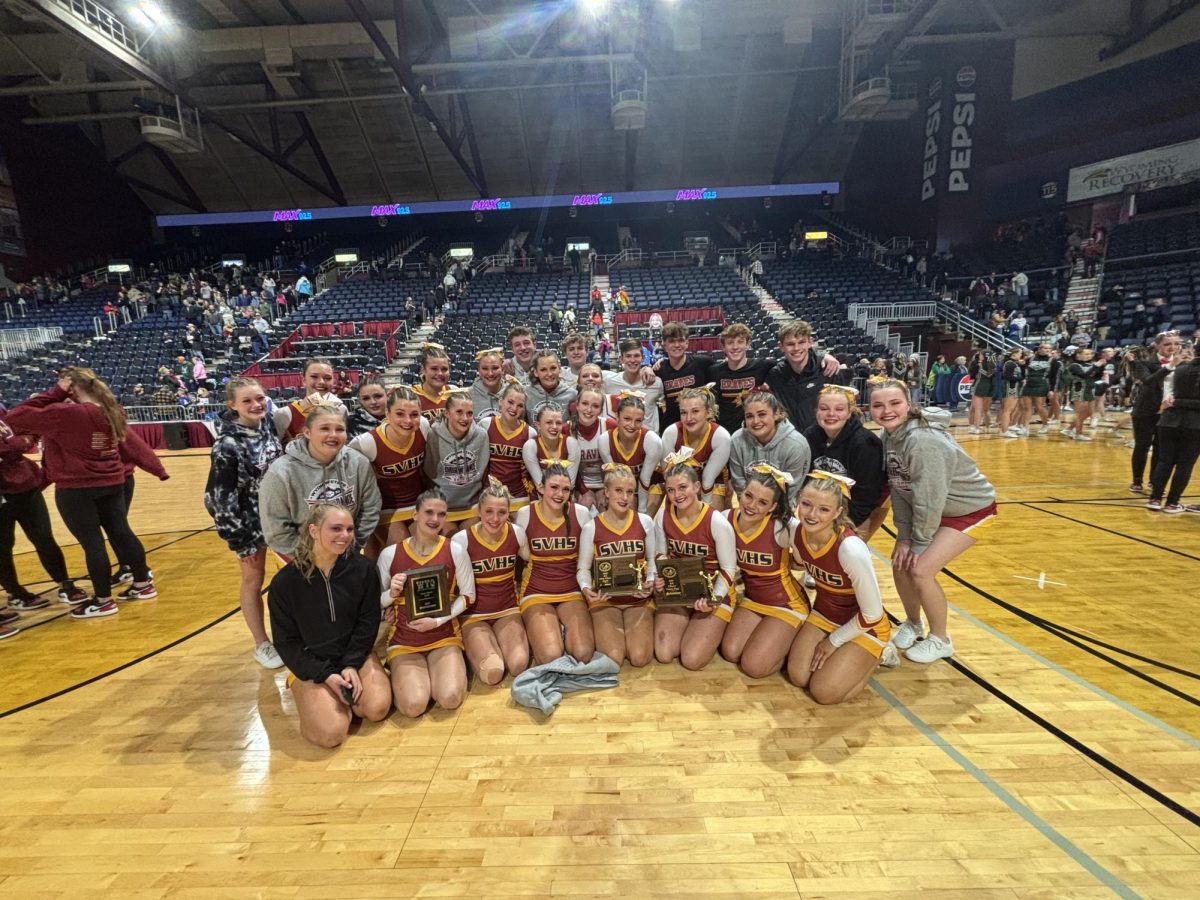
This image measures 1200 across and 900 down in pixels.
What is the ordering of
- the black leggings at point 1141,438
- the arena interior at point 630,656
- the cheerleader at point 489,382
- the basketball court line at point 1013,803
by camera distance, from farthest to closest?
1. the black leggings at point 1141,438
2. the cheerleader at point 489,382
3. the arena interior at point 630,656
4. the basketball court line at point 1013,803

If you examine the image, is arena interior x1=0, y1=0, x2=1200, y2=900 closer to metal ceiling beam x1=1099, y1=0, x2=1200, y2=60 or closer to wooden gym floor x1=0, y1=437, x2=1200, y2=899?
wooden gym floor x1=0, y1=437, x2=1200, y2=899

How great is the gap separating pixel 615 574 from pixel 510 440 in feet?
4.02

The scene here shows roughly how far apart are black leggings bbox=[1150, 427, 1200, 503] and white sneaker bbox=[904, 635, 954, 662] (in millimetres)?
4002

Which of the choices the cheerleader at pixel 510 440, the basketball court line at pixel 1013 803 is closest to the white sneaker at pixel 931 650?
the basketball court line at pixel 1013 803

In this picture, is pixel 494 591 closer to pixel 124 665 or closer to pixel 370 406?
pixel 370 406

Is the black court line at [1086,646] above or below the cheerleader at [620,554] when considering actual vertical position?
below

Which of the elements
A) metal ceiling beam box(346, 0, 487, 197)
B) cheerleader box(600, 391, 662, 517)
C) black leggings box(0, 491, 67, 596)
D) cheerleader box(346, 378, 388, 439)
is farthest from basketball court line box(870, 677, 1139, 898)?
metal ceiling beam box(346, 0, 487, 197)

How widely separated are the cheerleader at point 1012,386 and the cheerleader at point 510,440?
924cm

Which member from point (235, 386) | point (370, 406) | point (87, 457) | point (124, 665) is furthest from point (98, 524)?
point (370, 406)

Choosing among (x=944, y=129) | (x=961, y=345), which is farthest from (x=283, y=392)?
(x=944, y=129)

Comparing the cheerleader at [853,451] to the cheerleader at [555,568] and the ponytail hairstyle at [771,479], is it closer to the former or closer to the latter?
the ponytail hairstyle at [771,479]

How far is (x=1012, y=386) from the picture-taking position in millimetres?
9781

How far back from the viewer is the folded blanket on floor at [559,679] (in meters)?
2.91

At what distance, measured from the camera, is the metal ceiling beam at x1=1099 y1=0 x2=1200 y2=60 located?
14.0 m
